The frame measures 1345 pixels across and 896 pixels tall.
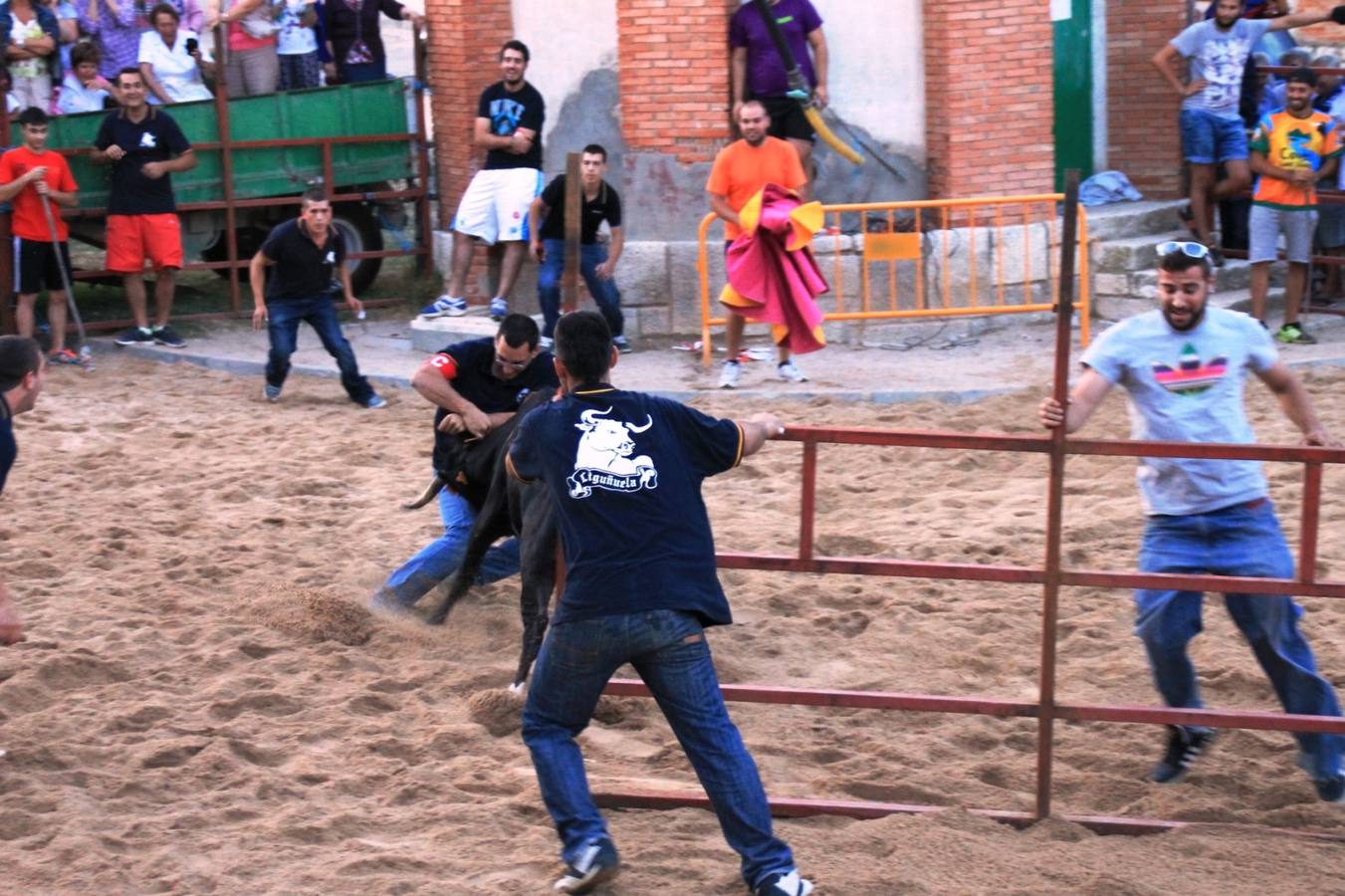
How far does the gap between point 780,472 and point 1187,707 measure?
4306 millimetres

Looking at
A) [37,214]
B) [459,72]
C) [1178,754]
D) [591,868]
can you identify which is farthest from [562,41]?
[591,868]

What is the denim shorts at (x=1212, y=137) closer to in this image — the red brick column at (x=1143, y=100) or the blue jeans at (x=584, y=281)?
the red brick column at (x=1143, y=100)

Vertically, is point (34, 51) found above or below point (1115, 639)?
above

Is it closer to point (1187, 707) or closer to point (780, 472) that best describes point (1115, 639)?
point (1187, 707)

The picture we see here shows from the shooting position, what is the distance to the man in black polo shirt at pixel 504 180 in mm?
12742

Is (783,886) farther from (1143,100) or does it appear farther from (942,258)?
(1143,100)

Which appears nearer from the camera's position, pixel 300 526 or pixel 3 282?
pixel 300 526

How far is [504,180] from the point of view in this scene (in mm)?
12953

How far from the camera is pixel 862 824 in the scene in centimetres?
521

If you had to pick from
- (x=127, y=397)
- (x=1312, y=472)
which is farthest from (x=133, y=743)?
A: (x=127, y=397)

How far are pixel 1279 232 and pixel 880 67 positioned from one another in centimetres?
331

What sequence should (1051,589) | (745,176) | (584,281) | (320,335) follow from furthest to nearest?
(584,281)
(745,176)
(320,335)
(1051,589)

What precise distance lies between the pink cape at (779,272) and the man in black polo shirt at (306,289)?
2588 mm

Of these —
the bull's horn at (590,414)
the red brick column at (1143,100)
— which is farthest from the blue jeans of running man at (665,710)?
the red brick column at (1143,100)
